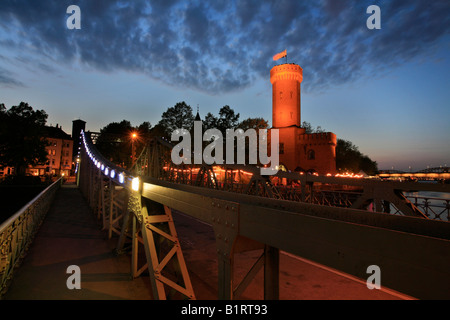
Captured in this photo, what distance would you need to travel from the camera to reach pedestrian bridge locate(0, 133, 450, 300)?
1.69 metres

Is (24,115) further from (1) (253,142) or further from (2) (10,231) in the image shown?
(2) (10,231)

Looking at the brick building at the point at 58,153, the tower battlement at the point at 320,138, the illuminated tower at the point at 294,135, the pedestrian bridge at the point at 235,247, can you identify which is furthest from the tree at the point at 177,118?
the brick building at the point at 58,153

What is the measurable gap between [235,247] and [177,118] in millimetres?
55859

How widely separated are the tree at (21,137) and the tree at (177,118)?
2391 cm

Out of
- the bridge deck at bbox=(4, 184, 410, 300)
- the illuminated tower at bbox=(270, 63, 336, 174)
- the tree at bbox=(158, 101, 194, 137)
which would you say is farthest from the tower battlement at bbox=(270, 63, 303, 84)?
the bridge deck at bbox=(4, 184, 410, 300)

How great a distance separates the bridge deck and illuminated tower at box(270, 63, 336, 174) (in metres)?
39.4

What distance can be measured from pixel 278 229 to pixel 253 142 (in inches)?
1988

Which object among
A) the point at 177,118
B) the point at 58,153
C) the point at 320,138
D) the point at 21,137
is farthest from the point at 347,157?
the point at 58,153

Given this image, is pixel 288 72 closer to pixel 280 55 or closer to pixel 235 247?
pixel 280 55

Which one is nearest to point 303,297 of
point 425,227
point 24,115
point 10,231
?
point 425,227

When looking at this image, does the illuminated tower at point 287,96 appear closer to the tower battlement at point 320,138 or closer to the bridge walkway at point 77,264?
the tower battlement at point 320,138

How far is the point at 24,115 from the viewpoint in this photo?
4819 cm

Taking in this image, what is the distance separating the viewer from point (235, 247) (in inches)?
121

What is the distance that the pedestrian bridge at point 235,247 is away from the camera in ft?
5.55
